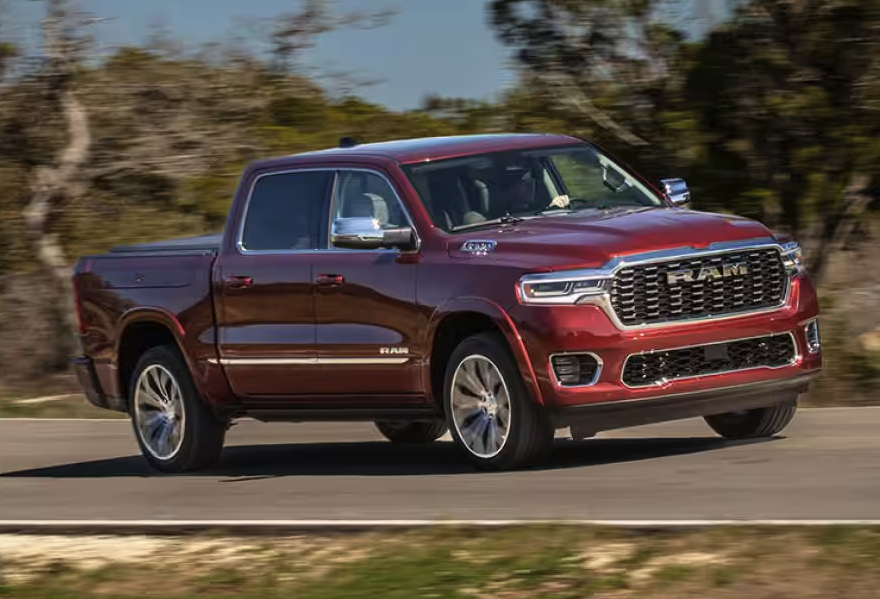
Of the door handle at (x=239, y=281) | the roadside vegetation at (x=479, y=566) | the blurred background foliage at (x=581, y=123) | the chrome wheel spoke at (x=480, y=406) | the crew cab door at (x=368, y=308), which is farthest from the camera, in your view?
the blurred background foliage at (x=581, y=123)

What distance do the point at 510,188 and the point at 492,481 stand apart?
6.03ft

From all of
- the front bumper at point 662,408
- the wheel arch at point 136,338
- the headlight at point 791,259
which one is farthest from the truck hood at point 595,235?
the wheel arch at point 136,338

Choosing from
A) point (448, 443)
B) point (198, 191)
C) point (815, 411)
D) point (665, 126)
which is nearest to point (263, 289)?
point (448, 443)

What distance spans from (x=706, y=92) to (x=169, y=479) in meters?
7.48

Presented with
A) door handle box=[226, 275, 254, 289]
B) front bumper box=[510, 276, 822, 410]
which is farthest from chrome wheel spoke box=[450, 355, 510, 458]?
door handle box=[226, 275, 254, 289]

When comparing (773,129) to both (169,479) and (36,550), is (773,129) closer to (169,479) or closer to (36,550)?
(169,479)

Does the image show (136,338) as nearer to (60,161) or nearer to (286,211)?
(286,211)

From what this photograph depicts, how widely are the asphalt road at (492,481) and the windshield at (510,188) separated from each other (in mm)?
1359

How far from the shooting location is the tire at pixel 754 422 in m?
10.8

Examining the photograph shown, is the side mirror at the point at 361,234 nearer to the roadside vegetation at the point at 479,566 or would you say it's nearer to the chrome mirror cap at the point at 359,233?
the chrome mirror cap at the point at 359,233

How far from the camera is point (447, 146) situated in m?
10.9

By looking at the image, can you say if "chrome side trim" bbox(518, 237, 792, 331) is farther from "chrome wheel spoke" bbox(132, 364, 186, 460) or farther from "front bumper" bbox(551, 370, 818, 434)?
"chrome wheel spoke" bbox(132, 364, 186, 460)

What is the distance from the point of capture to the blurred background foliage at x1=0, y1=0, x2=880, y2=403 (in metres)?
16.4

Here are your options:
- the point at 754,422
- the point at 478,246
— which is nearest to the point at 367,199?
the point at 478,246
